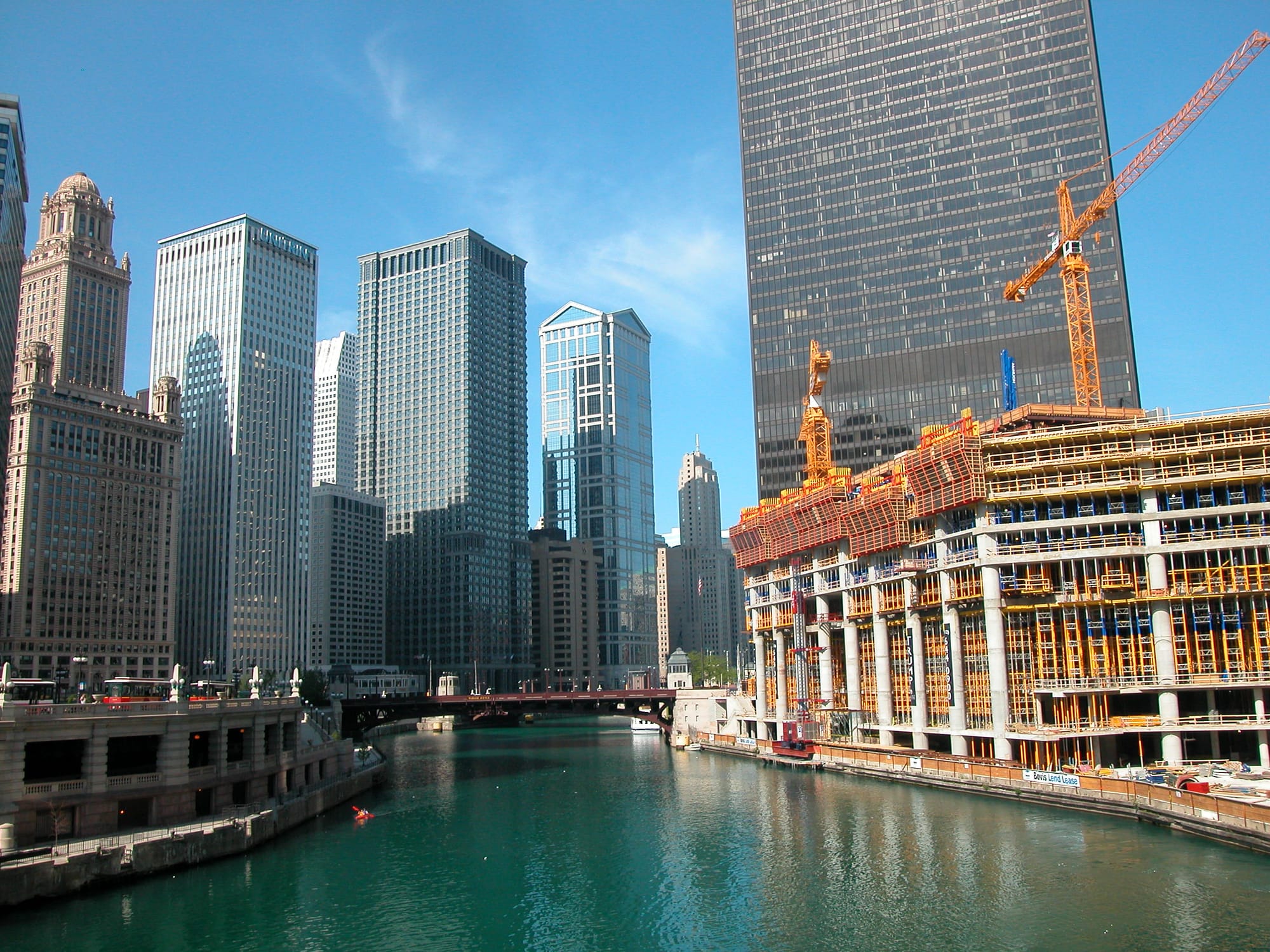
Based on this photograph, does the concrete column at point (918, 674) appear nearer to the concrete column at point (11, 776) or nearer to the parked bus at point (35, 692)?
the parked bus at point (35, 692)

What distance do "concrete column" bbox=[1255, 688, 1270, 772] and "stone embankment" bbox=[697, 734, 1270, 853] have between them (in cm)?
2280

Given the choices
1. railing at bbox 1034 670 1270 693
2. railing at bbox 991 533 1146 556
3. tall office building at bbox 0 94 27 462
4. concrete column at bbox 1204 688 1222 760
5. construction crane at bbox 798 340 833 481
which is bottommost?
concrete column at bbox 1204 688 1222 760

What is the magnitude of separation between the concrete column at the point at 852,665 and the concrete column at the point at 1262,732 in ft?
161

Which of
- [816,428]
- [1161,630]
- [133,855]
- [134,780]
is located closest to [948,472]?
[1161,630]

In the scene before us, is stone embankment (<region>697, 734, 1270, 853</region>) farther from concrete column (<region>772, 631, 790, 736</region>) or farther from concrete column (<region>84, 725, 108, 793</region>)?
concrete column (<region>84, 725, 108, 793</region>)

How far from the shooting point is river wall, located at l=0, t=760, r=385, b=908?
61.8 metres

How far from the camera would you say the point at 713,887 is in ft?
229

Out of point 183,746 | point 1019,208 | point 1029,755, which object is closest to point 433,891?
point 183,746

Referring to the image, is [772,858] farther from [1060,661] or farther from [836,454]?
[836,454]

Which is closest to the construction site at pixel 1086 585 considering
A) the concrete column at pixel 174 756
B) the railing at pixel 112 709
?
the railing at pixel 112 709

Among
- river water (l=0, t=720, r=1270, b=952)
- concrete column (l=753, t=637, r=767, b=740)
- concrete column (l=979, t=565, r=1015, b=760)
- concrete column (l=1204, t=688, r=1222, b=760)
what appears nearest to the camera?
river water (l=0, t=720, r=1270, b=952)

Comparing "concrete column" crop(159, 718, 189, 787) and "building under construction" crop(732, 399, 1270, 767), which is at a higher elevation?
"building under construction" crop(732, 399, 1270, 767)

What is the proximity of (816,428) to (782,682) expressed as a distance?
1880 inches

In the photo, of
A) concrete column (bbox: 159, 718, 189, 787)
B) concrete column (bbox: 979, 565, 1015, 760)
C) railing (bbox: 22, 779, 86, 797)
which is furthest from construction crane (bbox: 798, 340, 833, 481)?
railing (bbox: 22, 779, 86, 797)
